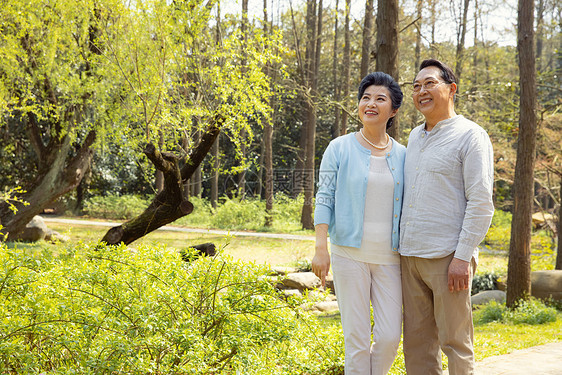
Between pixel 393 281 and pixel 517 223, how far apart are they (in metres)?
6.13

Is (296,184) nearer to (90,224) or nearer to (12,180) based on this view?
(90,224)

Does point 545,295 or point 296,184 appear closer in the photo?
point 545,295

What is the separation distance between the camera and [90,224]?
62.6 ft

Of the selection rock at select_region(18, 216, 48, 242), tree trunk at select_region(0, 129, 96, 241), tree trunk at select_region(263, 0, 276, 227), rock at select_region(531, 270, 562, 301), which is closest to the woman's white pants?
rock at select_region(531, 270, 562, 301)

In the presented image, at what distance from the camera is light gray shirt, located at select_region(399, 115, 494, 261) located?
102 inches

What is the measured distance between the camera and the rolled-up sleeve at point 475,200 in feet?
8.47

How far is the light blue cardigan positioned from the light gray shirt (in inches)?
4.1

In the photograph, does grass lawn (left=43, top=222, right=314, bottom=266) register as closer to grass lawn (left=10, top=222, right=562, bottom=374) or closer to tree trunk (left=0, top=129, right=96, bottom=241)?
grass lawn (left=10, top=222, right=562, bottom=374)

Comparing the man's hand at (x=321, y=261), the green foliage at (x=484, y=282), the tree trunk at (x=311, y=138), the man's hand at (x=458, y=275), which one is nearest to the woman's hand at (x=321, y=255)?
the man's hand at (x=321, y=261)

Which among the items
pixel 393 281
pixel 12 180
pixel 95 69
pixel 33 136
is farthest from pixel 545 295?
pixel 12 180

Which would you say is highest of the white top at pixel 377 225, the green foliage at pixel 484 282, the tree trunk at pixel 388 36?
the tree trunk at pixel 388 36

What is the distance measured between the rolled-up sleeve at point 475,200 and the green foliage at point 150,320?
49.3 inches

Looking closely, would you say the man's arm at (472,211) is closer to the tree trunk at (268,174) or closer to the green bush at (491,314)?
the green bush at (491,314)

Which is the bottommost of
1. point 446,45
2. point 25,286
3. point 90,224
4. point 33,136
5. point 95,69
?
point 90,224
